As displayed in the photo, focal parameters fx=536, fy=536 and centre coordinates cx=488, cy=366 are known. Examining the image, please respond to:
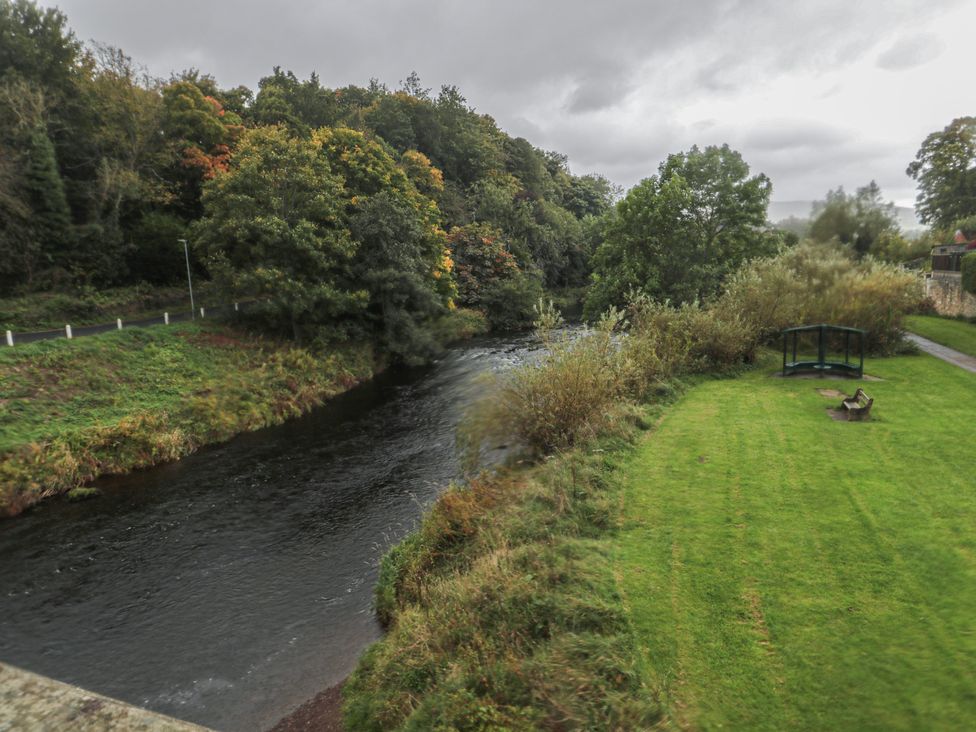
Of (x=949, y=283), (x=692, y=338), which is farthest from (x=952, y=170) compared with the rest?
(x=692, y=338)

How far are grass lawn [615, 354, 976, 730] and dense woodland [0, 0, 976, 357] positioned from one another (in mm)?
11333

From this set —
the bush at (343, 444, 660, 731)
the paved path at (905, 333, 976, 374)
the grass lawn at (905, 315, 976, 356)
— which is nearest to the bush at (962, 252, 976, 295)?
the grass lawn at (905, 315, 976, 356)

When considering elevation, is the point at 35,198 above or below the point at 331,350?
above

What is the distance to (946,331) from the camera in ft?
82.8

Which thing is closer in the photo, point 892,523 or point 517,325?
point 892,523

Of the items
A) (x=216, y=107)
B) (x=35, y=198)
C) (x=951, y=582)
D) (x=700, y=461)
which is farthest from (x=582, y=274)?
(x=951, y=582)

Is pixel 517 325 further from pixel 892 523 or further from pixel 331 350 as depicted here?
pixel 892 523

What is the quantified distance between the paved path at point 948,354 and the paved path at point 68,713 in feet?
77.1

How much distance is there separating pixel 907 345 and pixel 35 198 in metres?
44.8

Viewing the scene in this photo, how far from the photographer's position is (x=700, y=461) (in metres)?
11.9

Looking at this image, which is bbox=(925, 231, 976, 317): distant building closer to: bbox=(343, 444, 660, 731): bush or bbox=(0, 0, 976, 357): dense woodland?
bbox=(0, 0, 976, 357): dense woodland

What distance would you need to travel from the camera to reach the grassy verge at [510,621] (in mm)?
6012

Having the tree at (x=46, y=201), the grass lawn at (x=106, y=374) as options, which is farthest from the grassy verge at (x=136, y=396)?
the tree at (x=46, y=201)

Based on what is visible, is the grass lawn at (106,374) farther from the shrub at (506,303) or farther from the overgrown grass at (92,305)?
the shrub at (506,303)
